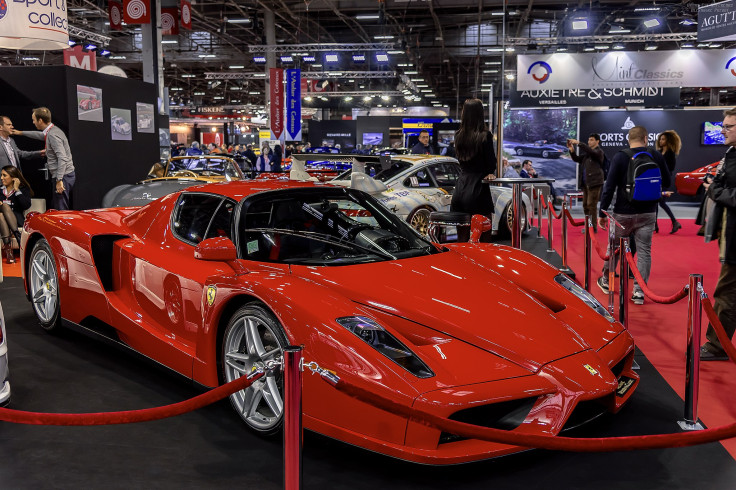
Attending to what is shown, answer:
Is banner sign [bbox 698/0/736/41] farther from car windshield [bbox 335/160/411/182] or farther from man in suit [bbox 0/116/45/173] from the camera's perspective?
man in suit [bbox 0/116/45/173]

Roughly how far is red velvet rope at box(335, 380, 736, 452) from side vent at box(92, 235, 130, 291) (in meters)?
2.57

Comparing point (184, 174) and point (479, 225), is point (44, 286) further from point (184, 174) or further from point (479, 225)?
point (184, 174)

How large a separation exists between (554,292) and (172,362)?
82.6 inches

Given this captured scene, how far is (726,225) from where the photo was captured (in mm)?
4414

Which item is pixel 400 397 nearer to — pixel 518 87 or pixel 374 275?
pixel 374 275

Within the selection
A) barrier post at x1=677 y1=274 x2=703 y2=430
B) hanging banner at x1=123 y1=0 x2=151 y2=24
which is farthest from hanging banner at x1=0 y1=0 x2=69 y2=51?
hanging banner at x1=123 y1=0 x2=151 y2=24

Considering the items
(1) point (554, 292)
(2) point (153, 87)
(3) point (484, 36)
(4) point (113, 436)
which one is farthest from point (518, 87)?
(4) point (113, 436)

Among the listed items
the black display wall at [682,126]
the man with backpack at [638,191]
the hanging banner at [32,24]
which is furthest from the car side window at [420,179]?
the black display wall at [682,126]

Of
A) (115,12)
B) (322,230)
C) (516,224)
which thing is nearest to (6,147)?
(516,224)

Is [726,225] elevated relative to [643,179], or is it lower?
lower

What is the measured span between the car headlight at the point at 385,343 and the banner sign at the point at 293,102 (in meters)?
14.1

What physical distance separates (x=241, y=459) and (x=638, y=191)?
14.7 feet

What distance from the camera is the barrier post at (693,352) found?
3396 millimetres

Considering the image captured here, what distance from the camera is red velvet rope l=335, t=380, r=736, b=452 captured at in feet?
6.78
